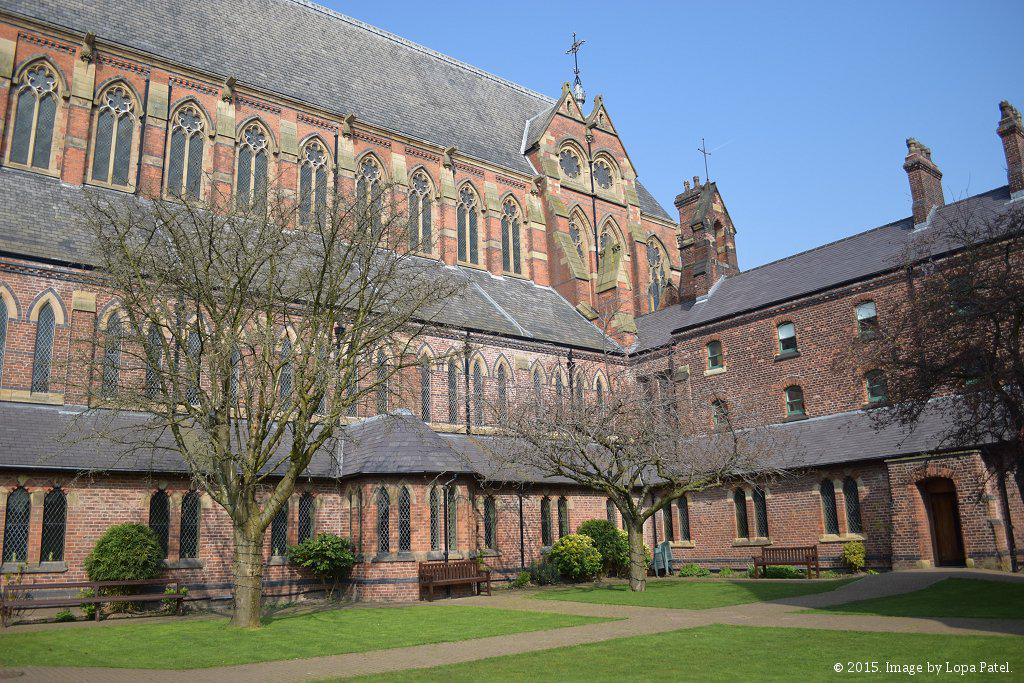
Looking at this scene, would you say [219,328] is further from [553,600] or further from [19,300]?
[553,600]

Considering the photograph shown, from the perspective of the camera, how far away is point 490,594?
24.0m

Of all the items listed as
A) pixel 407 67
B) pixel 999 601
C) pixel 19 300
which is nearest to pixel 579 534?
pixel 999 601

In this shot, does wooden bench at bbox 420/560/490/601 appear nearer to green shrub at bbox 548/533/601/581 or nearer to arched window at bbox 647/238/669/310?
green shrub at bbox 548/533/601/581

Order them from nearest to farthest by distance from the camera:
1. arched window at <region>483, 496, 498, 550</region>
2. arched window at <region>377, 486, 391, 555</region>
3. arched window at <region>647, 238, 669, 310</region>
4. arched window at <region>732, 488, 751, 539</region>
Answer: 1. arched window at <region>377, 486, 391, 555</region>
2. arched window at <region>483, 496, 498, 550</region>
3. arched window at <region>732, 488, 751, 539</region>
4. arched window at <region>647, 238, 669, 310</region>

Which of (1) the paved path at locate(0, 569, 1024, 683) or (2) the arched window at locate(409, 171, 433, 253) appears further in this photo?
(2) the arched window at locate(409, 171, 433, 253)

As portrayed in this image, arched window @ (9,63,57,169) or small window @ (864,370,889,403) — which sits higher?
arched window @ (9,63,57,169)

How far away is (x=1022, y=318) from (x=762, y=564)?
43.4ft

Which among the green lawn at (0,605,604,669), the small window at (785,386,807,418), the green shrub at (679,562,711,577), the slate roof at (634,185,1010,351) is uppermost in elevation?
the slate roof at (634,185,1010,351)

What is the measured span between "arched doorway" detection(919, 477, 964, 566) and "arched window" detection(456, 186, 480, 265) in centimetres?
2054

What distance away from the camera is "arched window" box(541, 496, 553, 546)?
28750mm

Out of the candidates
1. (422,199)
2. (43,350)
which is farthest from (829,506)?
(43,350)

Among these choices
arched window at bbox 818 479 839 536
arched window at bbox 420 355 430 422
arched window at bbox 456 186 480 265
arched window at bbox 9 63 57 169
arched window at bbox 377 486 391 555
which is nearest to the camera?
arched window at bbox 377 486 391 555

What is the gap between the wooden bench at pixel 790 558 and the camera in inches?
1035

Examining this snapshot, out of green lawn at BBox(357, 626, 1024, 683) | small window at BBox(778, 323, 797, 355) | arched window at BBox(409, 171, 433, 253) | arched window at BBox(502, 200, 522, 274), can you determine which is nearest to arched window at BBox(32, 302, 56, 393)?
arched window at BBox(409, 171, 433, 253)
